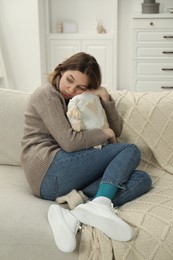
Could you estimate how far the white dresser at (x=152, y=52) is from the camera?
163 inches

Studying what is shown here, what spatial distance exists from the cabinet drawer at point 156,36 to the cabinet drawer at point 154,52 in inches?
3.4

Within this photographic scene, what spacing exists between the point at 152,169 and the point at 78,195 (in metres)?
0.48

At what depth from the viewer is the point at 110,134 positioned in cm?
167

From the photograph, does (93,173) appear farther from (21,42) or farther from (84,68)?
(21,42)

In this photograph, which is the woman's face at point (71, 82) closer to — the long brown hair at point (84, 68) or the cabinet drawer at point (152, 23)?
the long brown hair at point (84, 68)

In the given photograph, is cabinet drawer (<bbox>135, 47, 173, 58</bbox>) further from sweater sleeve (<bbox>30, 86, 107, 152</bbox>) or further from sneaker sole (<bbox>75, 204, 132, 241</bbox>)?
sneaker sole (<bbox>75, 204, 132, 241</bbox>)

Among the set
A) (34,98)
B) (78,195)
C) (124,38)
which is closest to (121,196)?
(78,195)

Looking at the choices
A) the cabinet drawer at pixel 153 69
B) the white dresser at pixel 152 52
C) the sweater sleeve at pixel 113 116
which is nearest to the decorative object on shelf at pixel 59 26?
the white dresser at pixel 152 52

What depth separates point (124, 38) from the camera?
4.65 meters

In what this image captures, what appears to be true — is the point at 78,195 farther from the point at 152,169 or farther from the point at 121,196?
the point at 152,169

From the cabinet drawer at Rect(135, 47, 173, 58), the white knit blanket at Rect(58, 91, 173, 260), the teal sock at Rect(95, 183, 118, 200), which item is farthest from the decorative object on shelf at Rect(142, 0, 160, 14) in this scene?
the teal sock at Rect(95, 183, 118, 200)

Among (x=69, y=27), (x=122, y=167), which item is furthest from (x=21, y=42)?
(x=122, y=167)

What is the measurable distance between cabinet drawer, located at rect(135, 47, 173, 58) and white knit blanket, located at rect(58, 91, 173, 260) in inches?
95.3

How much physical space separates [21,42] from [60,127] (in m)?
2.87
